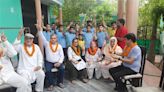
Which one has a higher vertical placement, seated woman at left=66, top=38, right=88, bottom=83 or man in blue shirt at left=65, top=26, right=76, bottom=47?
man in blue shirt at left=65, top=26, right=76, bottom=47

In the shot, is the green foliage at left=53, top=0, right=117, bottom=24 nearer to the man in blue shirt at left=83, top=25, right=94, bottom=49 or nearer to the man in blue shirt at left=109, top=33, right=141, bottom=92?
the man in blue shirt at left=83, top=25, right=94, bottom=49

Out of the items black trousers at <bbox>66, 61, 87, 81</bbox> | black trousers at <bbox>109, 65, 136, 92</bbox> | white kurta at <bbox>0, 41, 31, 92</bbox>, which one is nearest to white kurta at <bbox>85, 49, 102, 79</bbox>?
black trousers at <bbox>66, 61, 87, 81</bbox>

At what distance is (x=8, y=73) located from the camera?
376 centimetres

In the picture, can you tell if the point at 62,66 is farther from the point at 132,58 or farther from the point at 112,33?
the point at 112,33

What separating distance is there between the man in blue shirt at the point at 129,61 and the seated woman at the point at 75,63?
1006 millimetres

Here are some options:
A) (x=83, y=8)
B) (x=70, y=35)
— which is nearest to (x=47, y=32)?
(x=70, y=35)

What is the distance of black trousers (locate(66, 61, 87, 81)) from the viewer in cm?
502

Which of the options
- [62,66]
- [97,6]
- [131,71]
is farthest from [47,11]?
[97,6]

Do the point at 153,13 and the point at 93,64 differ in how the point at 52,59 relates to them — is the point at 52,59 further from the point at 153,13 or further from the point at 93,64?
the point at 153,13

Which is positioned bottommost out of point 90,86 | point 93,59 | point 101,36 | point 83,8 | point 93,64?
point 90,86

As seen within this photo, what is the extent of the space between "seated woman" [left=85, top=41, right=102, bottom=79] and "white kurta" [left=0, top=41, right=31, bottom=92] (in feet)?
6.08

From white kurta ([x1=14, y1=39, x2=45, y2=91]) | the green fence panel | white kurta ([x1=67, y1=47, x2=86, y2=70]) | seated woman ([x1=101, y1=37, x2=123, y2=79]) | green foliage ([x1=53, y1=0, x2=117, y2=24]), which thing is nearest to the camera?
white kurta ([x1=14, y1=39, x2=45, y2=91])

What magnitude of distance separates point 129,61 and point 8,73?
2.29 metres

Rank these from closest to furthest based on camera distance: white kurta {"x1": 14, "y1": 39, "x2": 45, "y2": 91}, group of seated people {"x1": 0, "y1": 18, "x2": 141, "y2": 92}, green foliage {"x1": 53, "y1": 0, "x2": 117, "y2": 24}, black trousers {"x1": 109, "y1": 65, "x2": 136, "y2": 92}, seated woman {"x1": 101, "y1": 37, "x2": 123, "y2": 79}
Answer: group of seated people {"x1": 0, "y1": 18, "x2": 141, "y2": 92} → white kurta {"x1": 14, "y1": 39, "x2": 45, "y2": 91} → black trousers {"x1": 109, "y1": 65, "x2": 136, "y2": 92} → seated woman {"x1": 101, "y1": 37, "x2": 123, "y2": 79} → green foliage {"x1": 53, "y1": 0, "x2": 117, "y2": 24}
